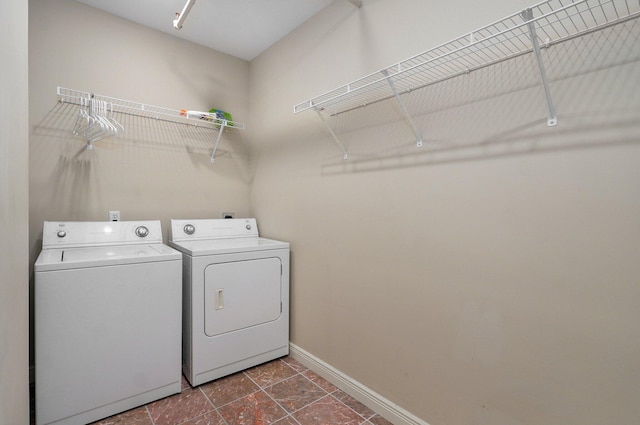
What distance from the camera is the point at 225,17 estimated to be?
234 cm

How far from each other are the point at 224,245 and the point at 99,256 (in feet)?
2.53

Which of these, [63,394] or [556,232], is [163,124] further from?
[556,232]

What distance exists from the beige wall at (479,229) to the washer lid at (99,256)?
1064 mm

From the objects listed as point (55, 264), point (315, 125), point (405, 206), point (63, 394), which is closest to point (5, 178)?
point (55, 264)

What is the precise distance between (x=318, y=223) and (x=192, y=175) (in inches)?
50.0

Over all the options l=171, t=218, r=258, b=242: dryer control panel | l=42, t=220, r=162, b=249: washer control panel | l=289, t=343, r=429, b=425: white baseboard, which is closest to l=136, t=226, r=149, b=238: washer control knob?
l=42, t=220, r=162, b=249: washer control panel

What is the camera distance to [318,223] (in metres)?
2.26

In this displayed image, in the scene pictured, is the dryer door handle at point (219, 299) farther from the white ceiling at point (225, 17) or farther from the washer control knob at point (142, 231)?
the white ceiling at point (225, 17)

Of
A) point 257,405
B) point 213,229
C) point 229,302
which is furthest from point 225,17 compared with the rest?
point 257,405

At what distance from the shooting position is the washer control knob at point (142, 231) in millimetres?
2258

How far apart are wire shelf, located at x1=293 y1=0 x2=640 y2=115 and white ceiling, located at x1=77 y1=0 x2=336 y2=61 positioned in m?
0.97

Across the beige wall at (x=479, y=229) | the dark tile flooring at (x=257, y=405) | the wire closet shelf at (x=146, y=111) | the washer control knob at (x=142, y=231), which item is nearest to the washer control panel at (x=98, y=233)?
the washer control knob at (x=142, y=231)

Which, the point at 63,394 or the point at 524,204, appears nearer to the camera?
the point at 524,204

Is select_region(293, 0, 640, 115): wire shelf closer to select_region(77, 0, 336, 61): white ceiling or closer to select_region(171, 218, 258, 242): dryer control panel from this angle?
select_region(77, 0, 336, 61): white ceiling
